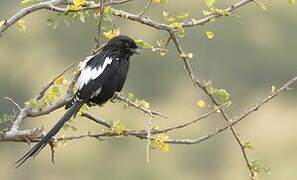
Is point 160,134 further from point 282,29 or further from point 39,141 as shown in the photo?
point 282,29

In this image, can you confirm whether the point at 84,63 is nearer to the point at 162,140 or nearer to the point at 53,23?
the point at 53,23

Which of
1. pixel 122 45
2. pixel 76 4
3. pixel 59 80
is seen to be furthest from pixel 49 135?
pixel 122 45

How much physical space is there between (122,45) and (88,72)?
0.86ft

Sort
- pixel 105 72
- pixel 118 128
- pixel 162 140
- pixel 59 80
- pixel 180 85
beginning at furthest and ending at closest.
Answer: pixel 180 85 < pixel 105 72 < pixel 59 80 < pixel 118 128 < pixel 162 140

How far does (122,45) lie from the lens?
4738mm

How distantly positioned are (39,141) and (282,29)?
1848cm

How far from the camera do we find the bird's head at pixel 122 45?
4727 millimetres

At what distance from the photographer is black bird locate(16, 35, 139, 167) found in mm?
4531

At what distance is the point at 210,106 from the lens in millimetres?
4254

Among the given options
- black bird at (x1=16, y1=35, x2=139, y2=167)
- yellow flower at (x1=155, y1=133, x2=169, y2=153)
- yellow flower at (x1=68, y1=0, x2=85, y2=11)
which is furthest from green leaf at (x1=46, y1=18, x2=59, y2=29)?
yellow flower at (x1=155, y1=133, x2=169, y2=153)

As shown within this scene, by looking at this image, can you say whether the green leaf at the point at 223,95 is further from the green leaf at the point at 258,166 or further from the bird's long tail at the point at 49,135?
the bird's long tail at the point at 49,135

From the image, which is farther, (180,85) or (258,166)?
(180,85)

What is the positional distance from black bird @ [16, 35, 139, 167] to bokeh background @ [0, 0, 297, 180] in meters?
12.8

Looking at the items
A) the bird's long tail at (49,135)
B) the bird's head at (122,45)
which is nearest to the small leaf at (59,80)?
the bird's long tail at (49,135)
